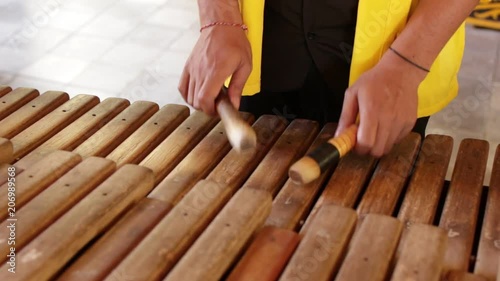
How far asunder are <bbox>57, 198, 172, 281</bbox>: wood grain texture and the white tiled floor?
146cm

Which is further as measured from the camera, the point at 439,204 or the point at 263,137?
the point at 263,137

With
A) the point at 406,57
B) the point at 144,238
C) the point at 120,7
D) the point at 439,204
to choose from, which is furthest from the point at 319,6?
the point at 120,7

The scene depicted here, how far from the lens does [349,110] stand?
1114 mm

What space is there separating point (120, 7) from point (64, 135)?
2.26 metres

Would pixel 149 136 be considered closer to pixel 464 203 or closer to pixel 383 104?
pixel 383 104

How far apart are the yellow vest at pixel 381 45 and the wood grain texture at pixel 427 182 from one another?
0.10 metres

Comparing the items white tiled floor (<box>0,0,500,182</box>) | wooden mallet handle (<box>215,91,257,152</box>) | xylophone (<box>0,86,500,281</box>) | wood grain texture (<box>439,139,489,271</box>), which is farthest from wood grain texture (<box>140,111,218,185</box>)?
white tiled floor (<box>0,0,500,182</box>)

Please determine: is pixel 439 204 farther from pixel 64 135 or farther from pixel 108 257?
pixel 64 135

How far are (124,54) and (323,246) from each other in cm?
212

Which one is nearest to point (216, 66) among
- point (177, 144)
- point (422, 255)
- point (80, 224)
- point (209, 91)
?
point (209, 91)

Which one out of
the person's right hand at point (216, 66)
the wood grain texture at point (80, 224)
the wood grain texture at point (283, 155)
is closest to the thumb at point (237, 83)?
the person's right hand at point (216, 66)

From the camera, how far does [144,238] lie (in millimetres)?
938

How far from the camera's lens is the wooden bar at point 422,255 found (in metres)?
0.86

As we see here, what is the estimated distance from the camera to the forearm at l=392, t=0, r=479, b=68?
113 centimetres
